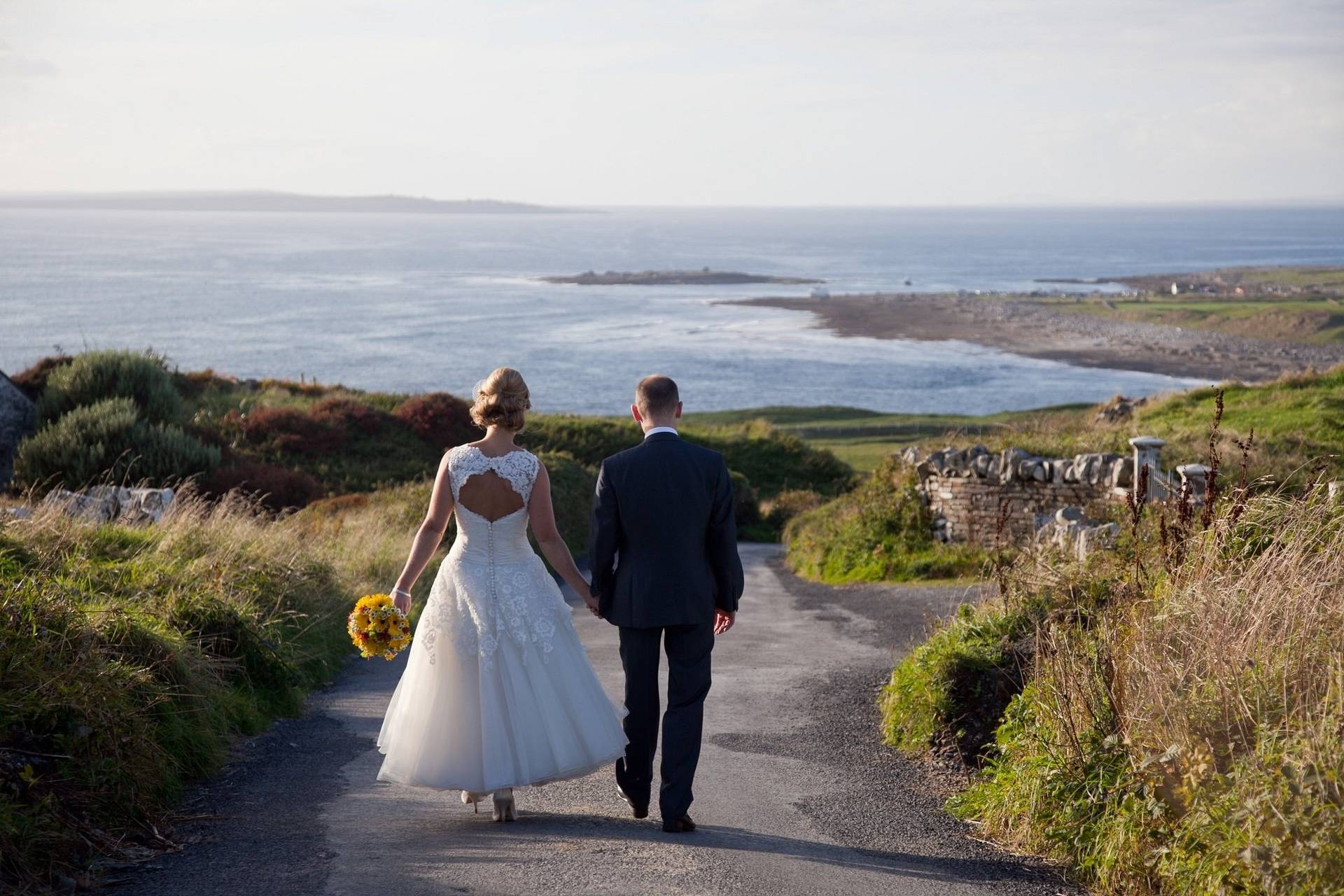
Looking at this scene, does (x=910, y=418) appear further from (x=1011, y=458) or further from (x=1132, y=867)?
(x=1132, y=867)

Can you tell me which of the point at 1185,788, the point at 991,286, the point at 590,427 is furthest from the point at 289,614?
the point at 991,286

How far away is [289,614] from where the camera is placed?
1097cm

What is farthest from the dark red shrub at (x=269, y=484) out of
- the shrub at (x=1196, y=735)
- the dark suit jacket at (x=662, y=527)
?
the shrub at (x=1196, y=735)

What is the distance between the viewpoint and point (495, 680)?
20.9ft

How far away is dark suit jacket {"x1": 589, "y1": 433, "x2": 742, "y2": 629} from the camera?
6.16 meters

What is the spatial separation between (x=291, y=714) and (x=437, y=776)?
340cm

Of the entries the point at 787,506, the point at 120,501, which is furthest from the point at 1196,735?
the point at 787,506

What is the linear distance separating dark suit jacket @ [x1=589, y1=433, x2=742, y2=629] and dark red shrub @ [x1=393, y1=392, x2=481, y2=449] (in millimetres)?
A: 28907

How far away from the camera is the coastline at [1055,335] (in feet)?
298

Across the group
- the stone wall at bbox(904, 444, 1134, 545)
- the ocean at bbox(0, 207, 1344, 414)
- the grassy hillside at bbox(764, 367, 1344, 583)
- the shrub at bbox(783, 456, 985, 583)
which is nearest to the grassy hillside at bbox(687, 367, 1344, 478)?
the grassy hillside at bbox(764, 367, 1344, 583)

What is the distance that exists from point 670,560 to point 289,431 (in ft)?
92.8

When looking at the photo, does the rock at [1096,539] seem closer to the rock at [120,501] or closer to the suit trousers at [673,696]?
the suit trousers at [673,696]

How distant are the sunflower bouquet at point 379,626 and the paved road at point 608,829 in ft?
2.74

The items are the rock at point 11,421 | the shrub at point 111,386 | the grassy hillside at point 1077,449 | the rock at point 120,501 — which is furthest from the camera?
the shrub at point 111,386
